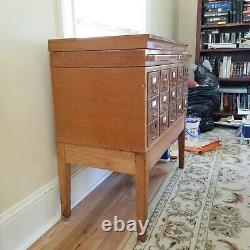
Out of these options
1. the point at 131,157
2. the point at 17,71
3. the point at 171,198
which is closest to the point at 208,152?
the point at 171,198

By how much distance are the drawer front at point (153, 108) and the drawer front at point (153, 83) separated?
0.03 metres

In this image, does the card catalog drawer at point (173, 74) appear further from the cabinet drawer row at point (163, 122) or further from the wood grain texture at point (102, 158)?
the wood grain texture at point (102, 158)

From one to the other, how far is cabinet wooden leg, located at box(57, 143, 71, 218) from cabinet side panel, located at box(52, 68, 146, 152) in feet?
0.25

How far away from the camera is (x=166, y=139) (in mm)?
1625

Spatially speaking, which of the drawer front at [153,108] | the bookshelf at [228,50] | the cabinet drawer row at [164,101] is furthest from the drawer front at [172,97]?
the bookshelf at [228,50]

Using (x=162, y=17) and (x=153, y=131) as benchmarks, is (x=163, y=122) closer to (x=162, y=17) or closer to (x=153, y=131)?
(x=153, y=131)

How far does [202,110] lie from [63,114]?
1995 mm

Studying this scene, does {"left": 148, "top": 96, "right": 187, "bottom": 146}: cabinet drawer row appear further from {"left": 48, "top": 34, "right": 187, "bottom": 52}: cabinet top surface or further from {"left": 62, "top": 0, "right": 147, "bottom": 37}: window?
{"left": 62, "top": 0, "right": 147, "bottom": 37}: window

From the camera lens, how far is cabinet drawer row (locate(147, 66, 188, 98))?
1.26m

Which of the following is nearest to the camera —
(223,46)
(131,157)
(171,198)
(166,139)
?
(131,157)

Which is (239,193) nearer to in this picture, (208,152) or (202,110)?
(208,152)

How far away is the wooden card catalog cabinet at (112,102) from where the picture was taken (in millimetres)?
1214

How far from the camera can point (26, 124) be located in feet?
4.28

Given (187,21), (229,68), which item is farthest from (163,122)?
(187,21)
